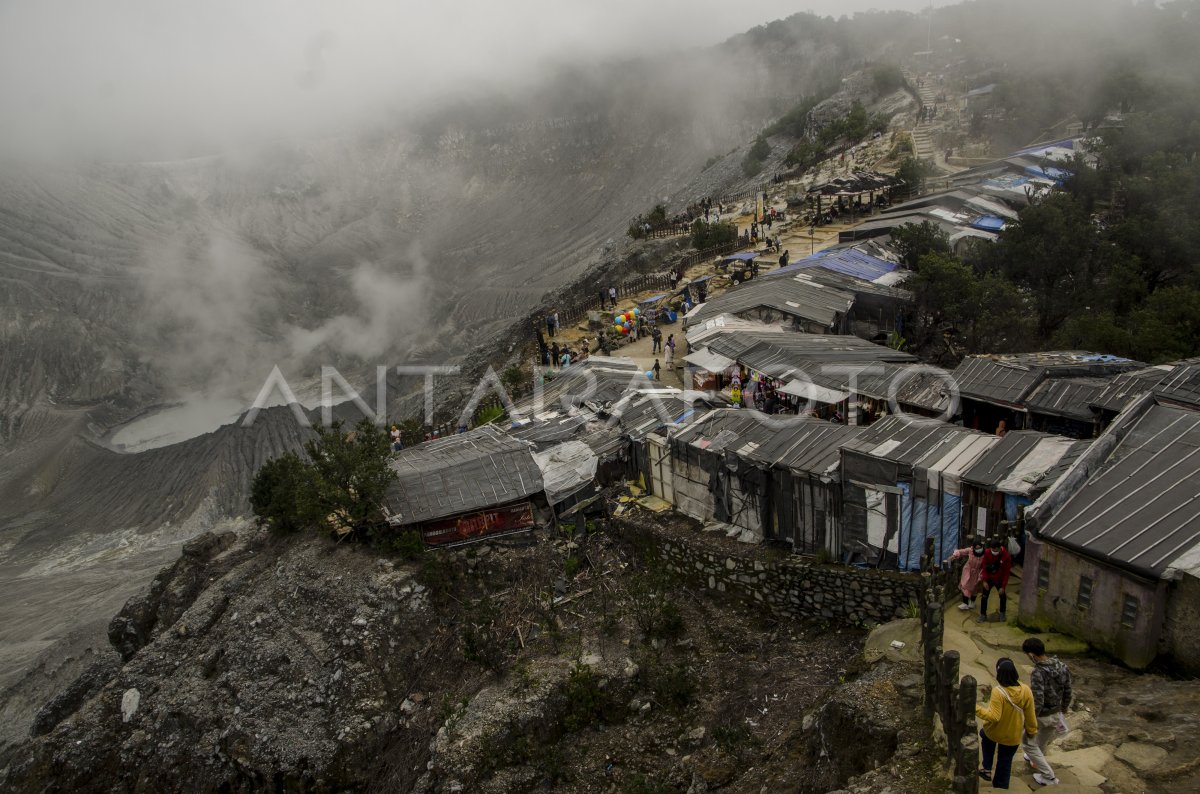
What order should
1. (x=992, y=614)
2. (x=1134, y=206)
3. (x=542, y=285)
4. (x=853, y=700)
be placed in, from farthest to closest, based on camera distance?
(x=542, y=285) → (x=1134, y=206) → (x=992, y=614) → (x=853, y=700)

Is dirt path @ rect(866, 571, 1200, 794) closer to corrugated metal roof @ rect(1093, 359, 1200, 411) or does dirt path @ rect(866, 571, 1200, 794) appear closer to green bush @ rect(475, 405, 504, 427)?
A: corrugated metal roof @ rect(1093, 359, 1200, 411)

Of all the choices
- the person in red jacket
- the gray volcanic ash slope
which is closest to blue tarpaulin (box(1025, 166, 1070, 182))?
the gray volcanic ash slope

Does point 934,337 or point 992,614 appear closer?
point 992,614

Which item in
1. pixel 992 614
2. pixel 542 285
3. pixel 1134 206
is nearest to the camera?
pixel 992 614

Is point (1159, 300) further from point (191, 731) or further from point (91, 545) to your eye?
point (91, 545)

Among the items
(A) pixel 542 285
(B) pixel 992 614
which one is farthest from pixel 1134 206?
(A) pixel 542 285

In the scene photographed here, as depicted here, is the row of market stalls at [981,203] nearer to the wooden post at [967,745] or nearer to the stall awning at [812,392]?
the stall awning at [812,392]

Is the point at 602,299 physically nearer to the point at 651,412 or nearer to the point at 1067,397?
the point at 651,412
